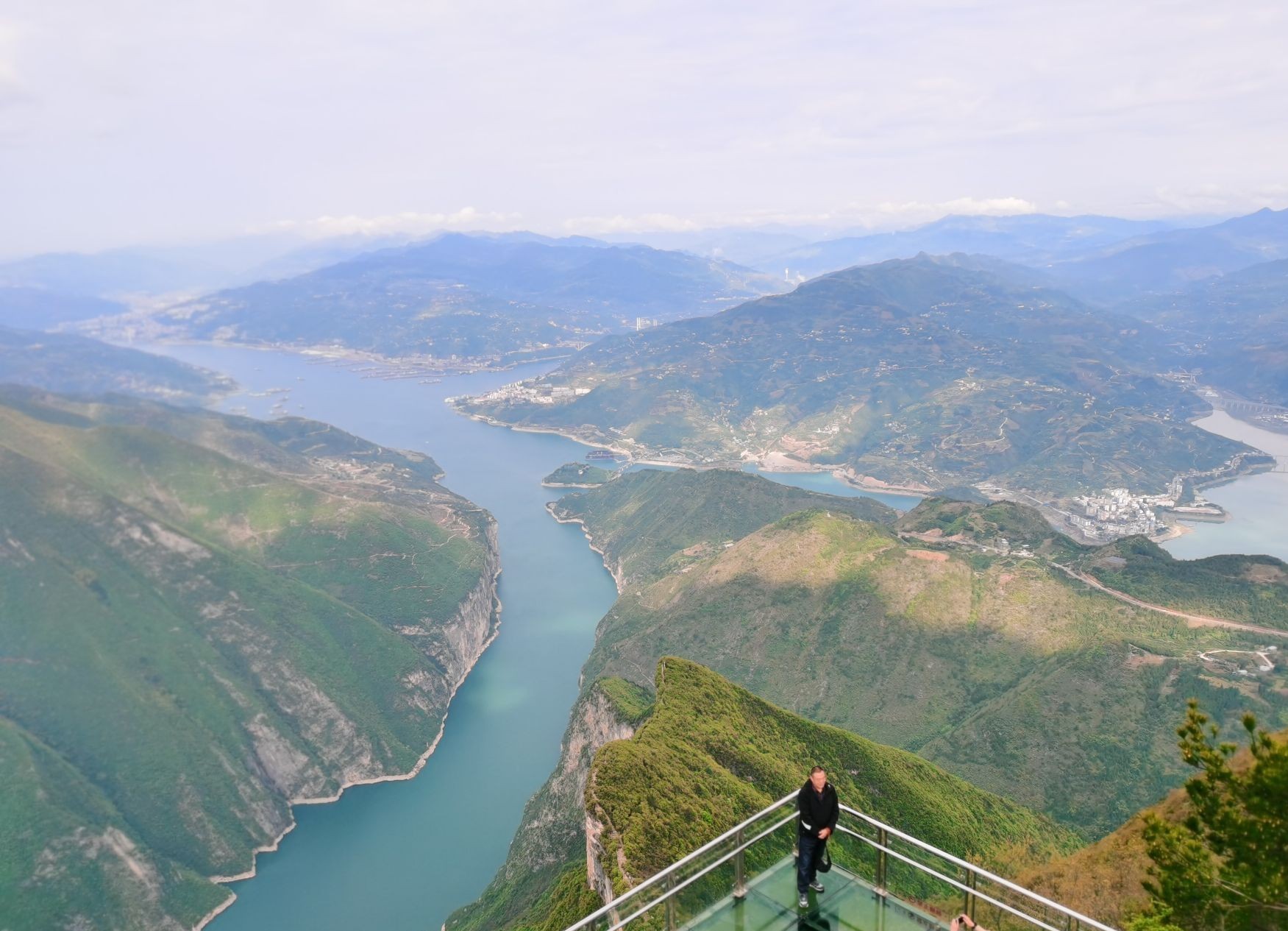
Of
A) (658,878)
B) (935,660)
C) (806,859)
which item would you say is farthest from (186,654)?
(806,859)

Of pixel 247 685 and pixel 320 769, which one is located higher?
pixel 247 685

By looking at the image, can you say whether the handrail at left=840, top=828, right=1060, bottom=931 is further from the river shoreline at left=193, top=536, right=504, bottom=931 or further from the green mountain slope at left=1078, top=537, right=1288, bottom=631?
the river shoreline at left=193, top=536, right=504, bottom=931

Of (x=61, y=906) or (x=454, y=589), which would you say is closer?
(x=61, y=906)

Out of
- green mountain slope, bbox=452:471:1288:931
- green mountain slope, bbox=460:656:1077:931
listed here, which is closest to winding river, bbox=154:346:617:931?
green mountain slope, bbox=452:471:1288:931

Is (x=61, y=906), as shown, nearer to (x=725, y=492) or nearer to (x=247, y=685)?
(x=247, y=685)

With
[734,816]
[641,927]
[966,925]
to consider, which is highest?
[966,925]

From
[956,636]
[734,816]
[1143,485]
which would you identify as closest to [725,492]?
[956,636]

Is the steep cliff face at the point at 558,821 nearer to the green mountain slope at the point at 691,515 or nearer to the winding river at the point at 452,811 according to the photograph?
the winding river at the point at 452,811

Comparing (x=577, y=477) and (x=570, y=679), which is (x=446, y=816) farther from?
(x=577, y=477)
